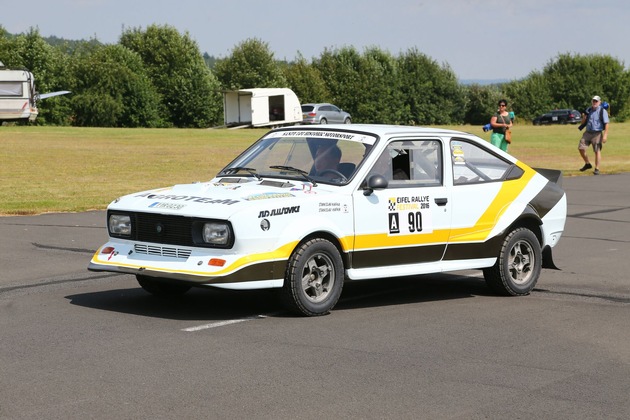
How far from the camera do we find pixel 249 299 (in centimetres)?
934

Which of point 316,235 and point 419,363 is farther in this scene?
point 316,235

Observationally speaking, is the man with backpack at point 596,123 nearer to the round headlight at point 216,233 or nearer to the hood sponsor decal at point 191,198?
the hood sponsor decal at point 191,198

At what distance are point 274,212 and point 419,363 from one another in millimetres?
1883

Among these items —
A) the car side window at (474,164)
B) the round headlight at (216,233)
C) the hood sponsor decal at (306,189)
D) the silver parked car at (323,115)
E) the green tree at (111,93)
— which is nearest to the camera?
the round headlight at (216,233)

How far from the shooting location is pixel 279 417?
5.57 meters

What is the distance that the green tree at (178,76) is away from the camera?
84938 mm

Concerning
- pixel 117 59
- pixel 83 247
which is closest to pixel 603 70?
pixel 117 59

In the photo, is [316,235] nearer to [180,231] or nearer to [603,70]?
[180,231]

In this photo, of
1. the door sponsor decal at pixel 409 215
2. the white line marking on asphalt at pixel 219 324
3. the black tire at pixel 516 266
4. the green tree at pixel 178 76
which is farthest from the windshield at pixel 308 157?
the green tree at pixel 178 76

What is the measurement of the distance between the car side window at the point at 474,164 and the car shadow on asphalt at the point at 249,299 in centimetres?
110

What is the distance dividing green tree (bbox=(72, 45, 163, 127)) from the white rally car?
70469 millimetres

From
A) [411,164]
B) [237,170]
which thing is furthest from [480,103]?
[237,170]

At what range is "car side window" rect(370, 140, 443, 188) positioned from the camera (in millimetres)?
9188

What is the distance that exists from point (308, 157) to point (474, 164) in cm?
165
